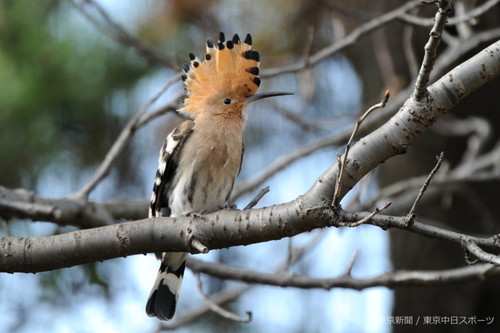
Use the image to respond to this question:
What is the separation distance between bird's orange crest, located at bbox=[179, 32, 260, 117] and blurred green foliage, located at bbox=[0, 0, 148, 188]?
84 cm

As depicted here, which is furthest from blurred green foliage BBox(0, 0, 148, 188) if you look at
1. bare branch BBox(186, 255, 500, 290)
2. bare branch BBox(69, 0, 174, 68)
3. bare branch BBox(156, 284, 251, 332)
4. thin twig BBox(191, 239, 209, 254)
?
thin twig BBox(191, 239, 209, 254)

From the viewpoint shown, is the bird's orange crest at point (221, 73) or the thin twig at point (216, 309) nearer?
the thin twig at point (216, 309)

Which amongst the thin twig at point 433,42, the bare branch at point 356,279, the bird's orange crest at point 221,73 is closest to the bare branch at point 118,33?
the bird's orange crest at point 221,73

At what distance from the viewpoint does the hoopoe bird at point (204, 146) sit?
321 centimetres

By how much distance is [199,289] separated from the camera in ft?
10.2

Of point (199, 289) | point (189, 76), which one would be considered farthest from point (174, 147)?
point (199, 289)

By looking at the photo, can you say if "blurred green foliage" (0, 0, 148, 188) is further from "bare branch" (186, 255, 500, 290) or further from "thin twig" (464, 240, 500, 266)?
"thin twig" (464, 240, 500, 266)

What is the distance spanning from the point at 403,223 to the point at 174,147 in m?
1.64

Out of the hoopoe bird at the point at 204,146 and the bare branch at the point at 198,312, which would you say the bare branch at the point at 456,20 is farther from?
the bare branch at the point at 198,312

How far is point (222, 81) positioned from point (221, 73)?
0.04m

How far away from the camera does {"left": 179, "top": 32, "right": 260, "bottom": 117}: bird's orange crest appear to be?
130 inches

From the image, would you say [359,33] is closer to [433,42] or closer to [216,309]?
[216,309]

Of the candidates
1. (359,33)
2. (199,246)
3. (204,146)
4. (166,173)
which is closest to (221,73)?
(204,146)

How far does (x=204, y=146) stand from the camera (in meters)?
3.24
